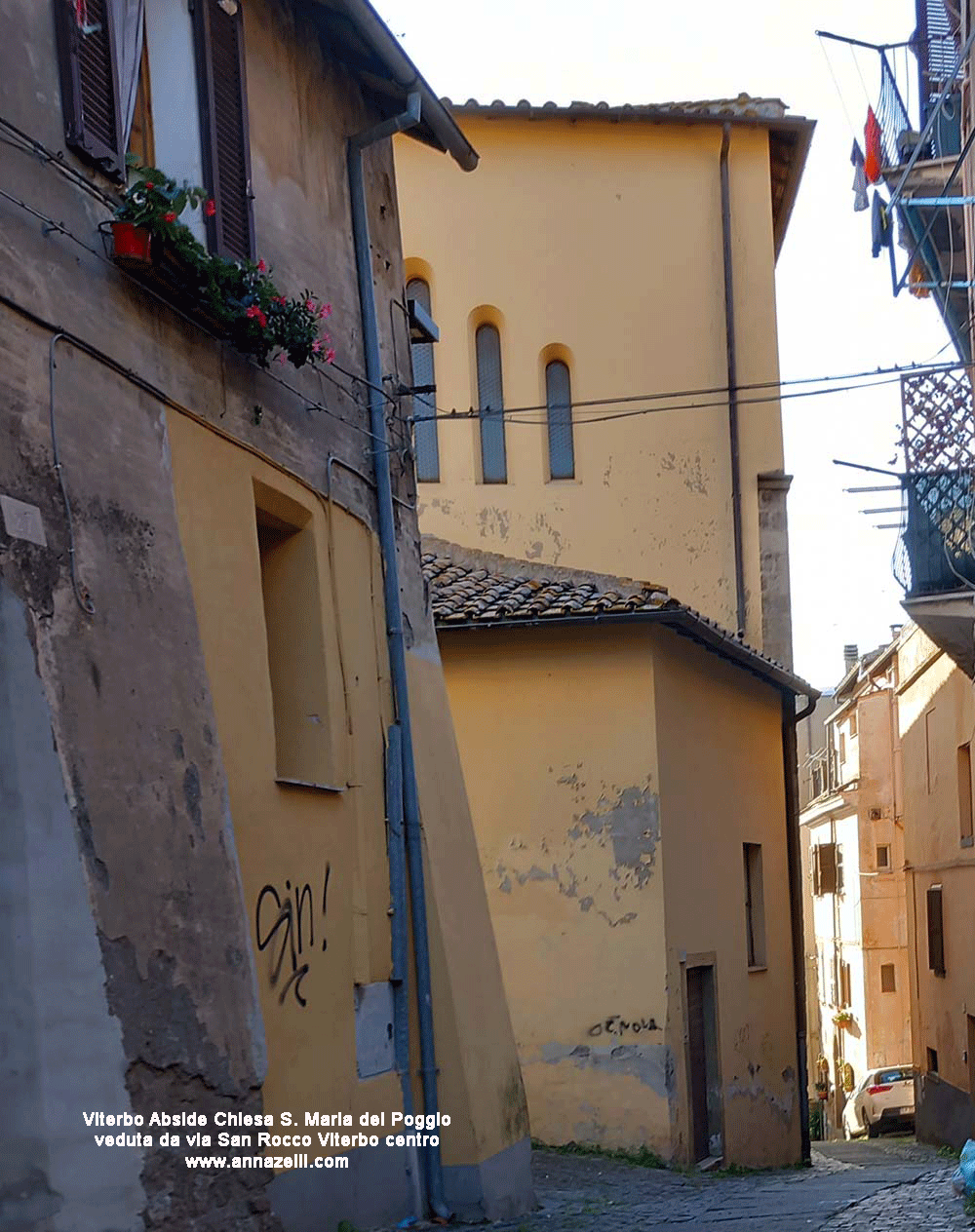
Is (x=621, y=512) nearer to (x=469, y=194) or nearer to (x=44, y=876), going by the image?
(x=469, y=194)

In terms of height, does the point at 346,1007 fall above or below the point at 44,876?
below

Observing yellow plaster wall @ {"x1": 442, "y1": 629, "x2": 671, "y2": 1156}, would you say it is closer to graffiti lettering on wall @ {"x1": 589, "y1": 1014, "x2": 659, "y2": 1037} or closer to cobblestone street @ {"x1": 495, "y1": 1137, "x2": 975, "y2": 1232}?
graffiti lettering on wall @ {"x1": 589, "y1": 1014, "x2": 659, "y2": 1037}

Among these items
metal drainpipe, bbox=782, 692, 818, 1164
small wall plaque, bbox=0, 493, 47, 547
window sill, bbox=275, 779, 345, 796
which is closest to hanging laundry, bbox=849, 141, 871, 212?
metal drainpipe, bbox=782, 692, 818, 1164

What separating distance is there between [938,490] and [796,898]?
6.02m

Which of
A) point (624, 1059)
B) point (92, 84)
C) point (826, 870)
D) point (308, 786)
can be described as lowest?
point (826, 870)

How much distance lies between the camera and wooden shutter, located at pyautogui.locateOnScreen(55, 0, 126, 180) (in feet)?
23.8

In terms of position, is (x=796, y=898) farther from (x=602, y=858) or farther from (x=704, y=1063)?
(x=602, y=858)

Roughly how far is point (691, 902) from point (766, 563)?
6419 mm

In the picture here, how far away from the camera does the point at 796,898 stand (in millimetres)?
20047

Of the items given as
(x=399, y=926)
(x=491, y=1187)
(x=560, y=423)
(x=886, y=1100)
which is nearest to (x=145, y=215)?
(x=399, y=926)

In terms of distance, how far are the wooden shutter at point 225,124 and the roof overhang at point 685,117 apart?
1167 cm

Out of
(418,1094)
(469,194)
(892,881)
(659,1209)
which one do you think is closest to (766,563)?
(469,194)

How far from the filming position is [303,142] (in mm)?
10148

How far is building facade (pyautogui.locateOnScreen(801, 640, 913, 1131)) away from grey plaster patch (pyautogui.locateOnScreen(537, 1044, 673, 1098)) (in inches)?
790
